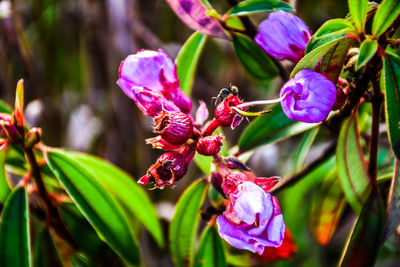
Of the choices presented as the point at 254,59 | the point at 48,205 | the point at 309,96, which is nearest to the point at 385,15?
the point at 309,96

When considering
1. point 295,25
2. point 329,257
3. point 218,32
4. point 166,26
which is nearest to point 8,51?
point 218,32

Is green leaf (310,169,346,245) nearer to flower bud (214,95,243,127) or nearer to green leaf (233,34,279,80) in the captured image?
green leaf (233,34,279,80)

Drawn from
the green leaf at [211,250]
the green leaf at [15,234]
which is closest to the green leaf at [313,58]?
the green leaf at [211,250]

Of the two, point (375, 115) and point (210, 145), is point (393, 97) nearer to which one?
point (375, 115)

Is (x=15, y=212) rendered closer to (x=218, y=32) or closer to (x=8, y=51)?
(x=218, y=32)

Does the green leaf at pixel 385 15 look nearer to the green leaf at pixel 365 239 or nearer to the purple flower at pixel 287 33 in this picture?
the purple flower at pixel 287 33

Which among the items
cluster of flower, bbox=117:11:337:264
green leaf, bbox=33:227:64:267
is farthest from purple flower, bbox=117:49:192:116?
green leaf, bbox=33:227:64:267
